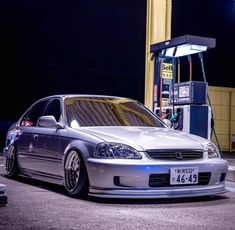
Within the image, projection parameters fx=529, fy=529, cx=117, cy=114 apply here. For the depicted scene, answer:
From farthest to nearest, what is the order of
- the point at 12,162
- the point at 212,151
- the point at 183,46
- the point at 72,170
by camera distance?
1. the point at 183,46
2. the point at 12,162
3. the point at 212,151
4. the point at 72,170

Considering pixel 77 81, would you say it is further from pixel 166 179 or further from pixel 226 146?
pixel 166 179

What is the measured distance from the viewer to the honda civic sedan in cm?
544

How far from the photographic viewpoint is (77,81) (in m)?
16.8

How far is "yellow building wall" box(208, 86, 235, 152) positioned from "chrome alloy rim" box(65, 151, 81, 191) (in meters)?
14.2

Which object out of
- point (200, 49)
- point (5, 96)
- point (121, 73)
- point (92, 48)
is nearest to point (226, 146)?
point (121, 73)

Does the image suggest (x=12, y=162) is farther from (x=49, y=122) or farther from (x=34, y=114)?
(x=49, y=122)

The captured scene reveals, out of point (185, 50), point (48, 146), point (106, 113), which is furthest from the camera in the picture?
point (185, 50)

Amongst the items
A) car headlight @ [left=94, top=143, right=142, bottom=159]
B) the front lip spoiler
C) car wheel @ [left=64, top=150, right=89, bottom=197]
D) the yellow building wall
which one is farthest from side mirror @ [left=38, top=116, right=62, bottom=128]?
the yellow building wall

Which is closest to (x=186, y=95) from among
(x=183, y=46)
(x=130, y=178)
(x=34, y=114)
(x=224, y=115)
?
(x=183, y=46)

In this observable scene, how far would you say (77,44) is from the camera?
16.6 meters

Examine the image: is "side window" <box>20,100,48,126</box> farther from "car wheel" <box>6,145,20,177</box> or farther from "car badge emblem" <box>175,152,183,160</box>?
"car badge emblem" <box>175,152,183,160</box>

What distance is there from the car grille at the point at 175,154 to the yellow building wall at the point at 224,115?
14.1 m

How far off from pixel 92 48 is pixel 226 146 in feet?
22.0

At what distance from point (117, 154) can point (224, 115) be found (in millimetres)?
15044
